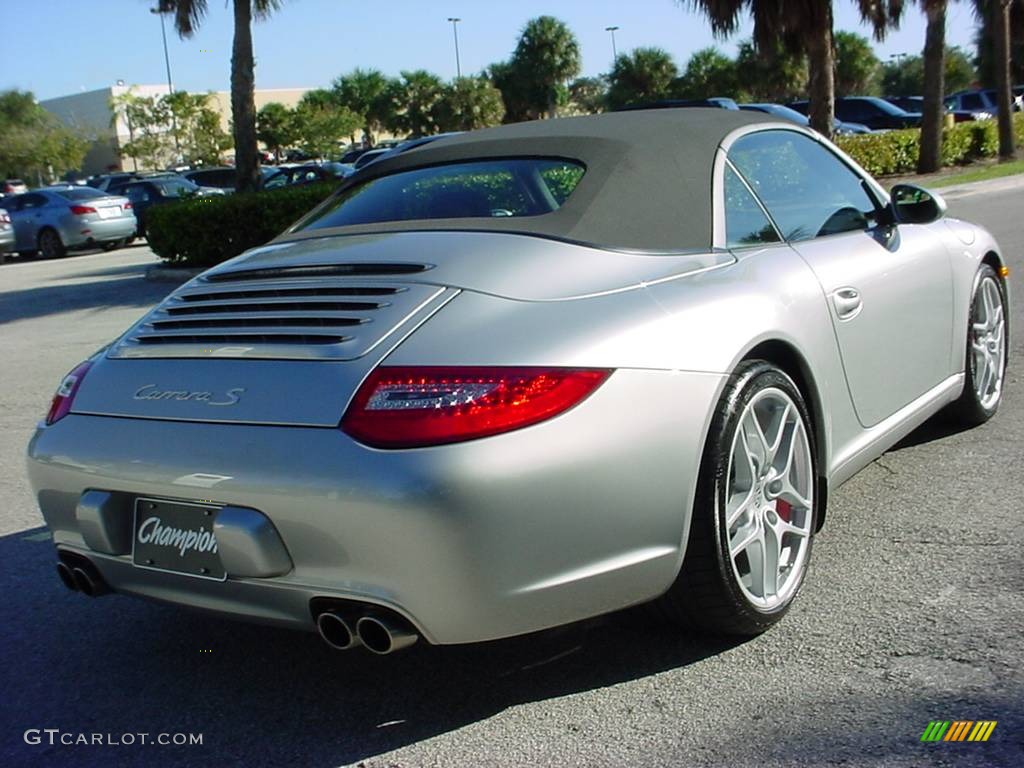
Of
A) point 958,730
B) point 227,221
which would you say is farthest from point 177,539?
point 227,221

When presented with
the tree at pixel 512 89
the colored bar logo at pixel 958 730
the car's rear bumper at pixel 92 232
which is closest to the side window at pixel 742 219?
the colored bar logo at pixel 958 730

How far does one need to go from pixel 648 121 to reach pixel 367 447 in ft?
5.88

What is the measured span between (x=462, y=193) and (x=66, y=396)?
1.34 meters

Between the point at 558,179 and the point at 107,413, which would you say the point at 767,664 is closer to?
the point at 558,179

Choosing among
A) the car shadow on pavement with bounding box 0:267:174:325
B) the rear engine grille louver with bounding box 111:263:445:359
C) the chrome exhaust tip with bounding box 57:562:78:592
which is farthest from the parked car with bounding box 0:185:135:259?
the chrome exhaust tip with bounding box 57:562:78:592

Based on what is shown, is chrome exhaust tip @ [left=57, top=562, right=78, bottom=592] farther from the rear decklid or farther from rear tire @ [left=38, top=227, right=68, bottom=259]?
rear tire @ [left=38, top=227, right=68, bottom=259]

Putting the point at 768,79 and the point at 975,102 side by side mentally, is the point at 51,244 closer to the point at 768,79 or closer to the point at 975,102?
the point at 975,102

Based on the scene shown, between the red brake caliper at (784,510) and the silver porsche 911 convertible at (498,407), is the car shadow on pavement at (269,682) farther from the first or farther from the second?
the red brake caliper at (784,510)

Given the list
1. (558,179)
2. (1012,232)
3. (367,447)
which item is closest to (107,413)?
(367,447)

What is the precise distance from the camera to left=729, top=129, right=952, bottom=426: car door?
392 centimetres

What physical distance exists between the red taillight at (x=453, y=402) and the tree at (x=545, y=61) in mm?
74412

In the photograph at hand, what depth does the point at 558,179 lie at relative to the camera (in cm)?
367

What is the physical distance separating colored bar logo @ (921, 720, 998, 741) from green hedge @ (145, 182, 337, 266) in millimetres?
13641

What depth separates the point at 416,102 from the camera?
75.8 metres
